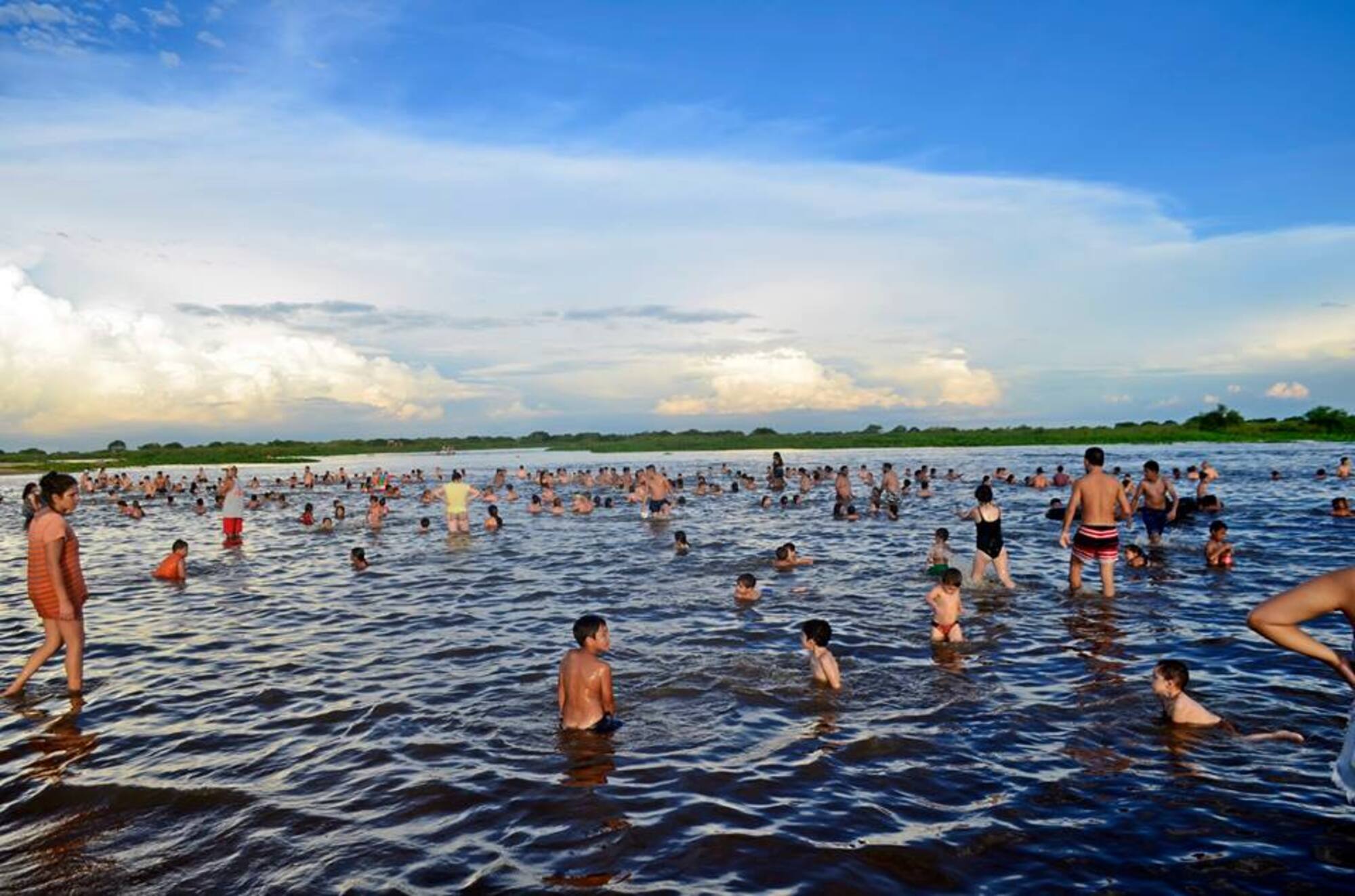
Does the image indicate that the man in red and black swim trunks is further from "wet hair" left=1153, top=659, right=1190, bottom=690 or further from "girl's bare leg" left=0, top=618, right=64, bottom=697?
"girl's bare leg" left=0, top=618, right=64, bottom=697

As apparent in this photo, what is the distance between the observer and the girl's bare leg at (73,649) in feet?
33.9

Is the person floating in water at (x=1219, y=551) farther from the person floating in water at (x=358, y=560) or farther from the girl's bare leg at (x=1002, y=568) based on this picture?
the person floating in water at (x=358, y=560)

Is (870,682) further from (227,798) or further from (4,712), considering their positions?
(4,712)

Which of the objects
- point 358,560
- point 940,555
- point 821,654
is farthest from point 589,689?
point 358,560

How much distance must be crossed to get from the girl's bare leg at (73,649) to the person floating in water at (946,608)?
10986mm

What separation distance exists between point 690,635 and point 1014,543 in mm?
12750

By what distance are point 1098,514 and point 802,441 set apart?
334 ft

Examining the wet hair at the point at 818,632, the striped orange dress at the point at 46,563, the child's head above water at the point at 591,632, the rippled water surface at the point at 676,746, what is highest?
the striped orange dress at the point at 46,563

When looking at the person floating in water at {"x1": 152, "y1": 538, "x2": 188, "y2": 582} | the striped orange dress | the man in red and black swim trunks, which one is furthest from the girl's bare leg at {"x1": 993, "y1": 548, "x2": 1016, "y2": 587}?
the person floating in water at {"x1": 152, "y1": 538, "x2": 188, "y2": 582}

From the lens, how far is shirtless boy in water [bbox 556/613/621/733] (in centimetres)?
890

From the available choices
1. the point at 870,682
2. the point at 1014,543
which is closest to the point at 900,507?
the point at 1014,543

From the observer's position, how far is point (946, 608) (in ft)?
39.7

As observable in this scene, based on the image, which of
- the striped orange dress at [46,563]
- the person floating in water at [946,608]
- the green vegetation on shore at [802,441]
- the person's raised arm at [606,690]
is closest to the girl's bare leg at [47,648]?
the striped orange dress at [46,563]

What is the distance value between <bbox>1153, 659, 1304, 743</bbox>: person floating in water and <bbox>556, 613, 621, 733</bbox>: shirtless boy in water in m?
5.54
